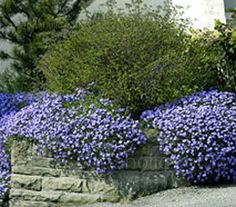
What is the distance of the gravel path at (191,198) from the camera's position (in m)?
4.56

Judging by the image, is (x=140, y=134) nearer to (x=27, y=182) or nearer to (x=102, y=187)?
(x=102, y=187)

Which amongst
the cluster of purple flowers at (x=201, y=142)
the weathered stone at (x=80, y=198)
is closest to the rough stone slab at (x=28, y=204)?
the weathered stone at (x=80, y=198)

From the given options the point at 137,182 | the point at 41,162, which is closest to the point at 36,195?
the point at 41,162

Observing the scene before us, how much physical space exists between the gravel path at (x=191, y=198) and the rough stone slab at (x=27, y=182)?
0.63 meters

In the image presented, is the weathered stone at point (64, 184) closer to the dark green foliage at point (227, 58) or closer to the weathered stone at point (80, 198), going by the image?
the weathered stone at point (80, 198)

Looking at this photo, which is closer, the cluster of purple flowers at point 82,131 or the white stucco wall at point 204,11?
the cluster of purple flowers at point 82,131

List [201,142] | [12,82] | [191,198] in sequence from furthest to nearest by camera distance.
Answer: [12,82] < [201,142] < [191,198]

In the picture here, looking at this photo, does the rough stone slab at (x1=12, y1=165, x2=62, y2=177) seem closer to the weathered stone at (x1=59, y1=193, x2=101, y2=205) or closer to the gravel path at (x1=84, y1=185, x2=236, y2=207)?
the weathered stone at (x1=59, y1=193, x2=101, y2=205)

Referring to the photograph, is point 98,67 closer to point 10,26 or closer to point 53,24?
point 53,24

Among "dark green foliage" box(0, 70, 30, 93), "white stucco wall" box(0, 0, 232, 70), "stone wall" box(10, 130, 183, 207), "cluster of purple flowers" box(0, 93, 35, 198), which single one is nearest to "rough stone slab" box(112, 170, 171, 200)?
"stone wall" box(10, 130, 183, 207)

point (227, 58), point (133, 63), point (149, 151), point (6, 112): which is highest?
point (227, 58)

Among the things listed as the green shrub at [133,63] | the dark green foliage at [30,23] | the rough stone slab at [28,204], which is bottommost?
the rough stone slab at [28,204]

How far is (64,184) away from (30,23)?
3.79 metres

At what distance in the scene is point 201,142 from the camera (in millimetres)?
4945
